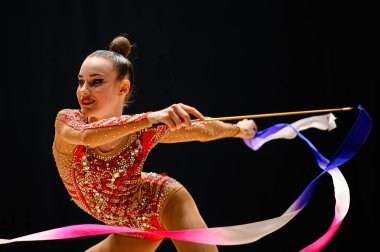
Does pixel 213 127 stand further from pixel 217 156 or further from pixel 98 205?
pixel 217 156

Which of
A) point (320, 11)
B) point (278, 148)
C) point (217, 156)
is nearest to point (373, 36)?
point (320, 11)

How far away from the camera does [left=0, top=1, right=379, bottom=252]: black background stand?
8.09ft

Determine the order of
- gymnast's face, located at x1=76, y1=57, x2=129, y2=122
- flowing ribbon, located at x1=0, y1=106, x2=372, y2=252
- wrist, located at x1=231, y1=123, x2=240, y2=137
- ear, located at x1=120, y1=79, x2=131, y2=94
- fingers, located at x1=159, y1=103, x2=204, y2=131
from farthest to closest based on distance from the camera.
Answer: wrist, located at x1=231, y1=123, x2=240, y2=137
ear, located at x1=120, y1=79, x2=131, y2=94
gymnast's face, located at x1=76, y1=57, x2=129, y2=122
flowing ribbon, located at x1=0, y1=106, x2=372, y2=252
fingers, located at x1=159, y1=103, x2=204, y2=131

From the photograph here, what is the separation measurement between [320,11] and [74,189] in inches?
58.5

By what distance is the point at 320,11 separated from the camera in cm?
253

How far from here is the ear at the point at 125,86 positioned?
1.73m

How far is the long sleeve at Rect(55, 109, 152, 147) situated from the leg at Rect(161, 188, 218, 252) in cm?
36

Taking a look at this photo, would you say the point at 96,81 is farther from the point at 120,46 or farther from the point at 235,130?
the point at 235,130

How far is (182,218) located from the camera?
1623 millimetres

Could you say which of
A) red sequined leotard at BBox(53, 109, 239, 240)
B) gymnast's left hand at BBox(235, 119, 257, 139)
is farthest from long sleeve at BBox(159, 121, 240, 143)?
gymnast's left hand at BBox(235, 119, 257, 139)

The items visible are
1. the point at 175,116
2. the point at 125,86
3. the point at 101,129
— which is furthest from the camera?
the point at 125,86

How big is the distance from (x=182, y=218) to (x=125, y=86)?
468mm

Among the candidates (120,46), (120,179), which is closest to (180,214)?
(120,179)

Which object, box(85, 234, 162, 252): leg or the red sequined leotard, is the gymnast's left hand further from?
box(85, 234, 162, 252): leg
